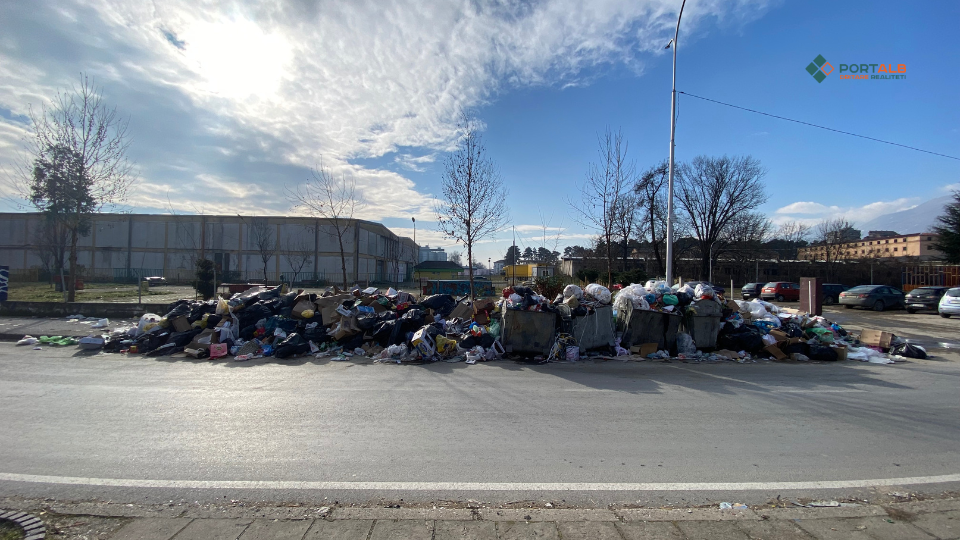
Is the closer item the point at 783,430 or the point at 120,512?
the point at 120,512

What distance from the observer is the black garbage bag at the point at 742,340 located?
32.7ft

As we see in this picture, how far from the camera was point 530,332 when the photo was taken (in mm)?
9391

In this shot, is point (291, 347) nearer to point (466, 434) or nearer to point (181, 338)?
point (181, 338)

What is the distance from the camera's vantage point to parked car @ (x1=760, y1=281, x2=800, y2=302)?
3086 cm

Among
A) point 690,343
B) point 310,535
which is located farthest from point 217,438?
point 690,343

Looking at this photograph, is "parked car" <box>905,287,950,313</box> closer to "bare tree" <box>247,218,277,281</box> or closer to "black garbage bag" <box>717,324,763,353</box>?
"black garbage bag" <box>717,324,763,353</box>

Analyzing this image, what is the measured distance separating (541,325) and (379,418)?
4923 mm

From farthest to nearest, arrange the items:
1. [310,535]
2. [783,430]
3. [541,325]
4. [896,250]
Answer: [896,250]
[541,325]
[783,430]
[310,535]

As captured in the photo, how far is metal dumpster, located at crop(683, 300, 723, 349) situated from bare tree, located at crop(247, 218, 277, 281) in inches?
1735

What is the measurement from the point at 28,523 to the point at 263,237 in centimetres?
4726

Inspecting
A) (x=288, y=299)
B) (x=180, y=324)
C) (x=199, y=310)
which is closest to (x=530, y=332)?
(x=288, y=299)

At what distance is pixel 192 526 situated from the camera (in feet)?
9.58

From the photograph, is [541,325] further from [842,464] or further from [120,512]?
[120,512]

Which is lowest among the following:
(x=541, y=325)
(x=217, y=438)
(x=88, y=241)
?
(x=217, y=438)
